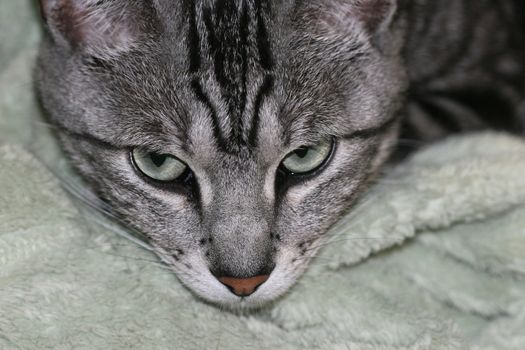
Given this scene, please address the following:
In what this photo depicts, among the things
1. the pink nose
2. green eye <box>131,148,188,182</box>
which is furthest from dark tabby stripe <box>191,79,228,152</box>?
the pink nose

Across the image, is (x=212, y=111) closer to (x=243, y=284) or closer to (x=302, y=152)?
(x=302, y=152)

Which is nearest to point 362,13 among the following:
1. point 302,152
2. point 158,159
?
point 302,152

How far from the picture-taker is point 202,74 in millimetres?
1609

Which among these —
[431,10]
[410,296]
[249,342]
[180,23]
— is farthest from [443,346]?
[431,10]

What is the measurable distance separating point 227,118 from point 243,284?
33 centimetres

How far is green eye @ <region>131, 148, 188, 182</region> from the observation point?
1.67m

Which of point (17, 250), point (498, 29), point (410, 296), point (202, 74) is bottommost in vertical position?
point (410, 296)

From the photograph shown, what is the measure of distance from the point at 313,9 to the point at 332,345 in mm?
700

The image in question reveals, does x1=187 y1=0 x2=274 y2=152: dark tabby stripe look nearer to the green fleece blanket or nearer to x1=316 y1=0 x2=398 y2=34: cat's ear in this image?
x1=316 y1=0 x2=398 y2=34: cat's ear

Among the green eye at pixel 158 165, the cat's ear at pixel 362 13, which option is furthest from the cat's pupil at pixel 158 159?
the cat's ear at pixel 362 13

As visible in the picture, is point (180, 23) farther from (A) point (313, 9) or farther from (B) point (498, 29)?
(B) point (498, 29)

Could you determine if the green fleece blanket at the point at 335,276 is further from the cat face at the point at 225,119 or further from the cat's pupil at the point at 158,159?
the cat's pupil at the point at 158,159

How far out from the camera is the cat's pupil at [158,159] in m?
1.67

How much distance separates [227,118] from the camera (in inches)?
63.2
